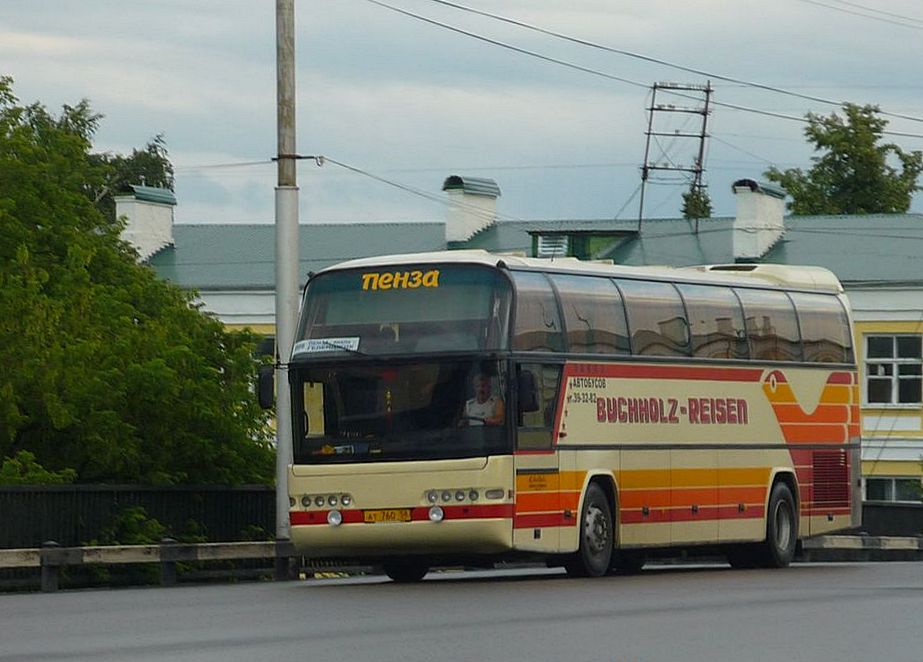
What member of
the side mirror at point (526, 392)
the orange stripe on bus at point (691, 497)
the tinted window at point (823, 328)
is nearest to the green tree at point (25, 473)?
the side mirror at point (526, 392)

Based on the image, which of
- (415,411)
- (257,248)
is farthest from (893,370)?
(415,411)

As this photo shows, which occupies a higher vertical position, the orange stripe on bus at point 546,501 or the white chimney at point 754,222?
the white chimney at point 754,222

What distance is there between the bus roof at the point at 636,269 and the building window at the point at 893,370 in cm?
2777

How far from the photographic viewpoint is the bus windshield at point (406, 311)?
82.2 ft

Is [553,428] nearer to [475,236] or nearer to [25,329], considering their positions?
[25,329]

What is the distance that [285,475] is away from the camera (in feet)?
96.0

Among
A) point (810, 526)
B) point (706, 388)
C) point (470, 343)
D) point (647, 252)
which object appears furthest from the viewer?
point (647, 252)

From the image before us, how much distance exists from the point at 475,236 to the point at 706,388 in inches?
1530

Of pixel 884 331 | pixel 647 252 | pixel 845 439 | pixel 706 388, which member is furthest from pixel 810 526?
pixel 647 252

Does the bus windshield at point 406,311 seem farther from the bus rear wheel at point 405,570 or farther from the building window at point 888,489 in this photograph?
the building window at point 888,489

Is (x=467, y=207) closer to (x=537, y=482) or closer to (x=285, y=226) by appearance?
(x=285, y=226)

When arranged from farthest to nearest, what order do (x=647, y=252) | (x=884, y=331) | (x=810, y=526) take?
1. (x=647, y=252)
2. (x=884, y=331)
3. (x=810, y=526)

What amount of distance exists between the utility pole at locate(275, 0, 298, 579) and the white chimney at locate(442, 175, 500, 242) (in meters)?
36.8

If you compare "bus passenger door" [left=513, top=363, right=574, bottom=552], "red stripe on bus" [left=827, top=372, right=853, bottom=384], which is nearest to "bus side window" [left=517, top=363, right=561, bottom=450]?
"bus passenger door" [left=513, top=363, right=574, bottom=552]
